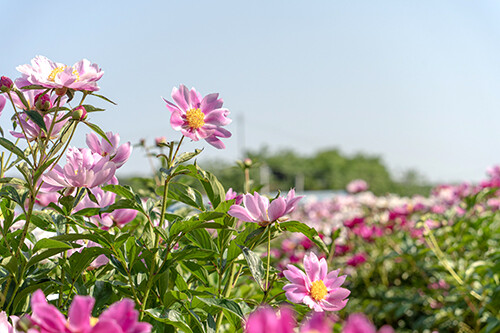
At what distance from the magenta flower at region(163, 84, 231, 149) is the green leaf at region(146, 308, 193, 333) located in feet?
0.96

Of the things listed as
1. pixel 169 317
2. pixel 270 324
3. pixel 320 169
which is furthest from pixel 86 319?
pixel 320 169

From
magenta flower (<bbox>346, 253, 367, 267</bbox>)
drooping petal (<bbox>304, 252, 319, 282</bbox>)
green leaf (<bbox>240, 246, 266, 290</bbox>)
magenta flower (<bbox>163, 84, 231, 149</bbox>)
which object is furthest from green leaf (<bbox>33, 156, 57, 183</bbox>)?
magenta flower (<bbox>346, 253, 367, 267</bbox>)

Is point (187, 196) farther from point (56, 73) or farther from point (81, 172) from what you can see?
point (56, 73)

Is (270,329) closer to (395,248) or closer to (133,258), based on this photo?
(133,258)

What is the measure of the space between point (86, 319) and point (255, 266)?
0.44m

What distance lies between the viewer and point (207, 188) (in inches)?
37.0

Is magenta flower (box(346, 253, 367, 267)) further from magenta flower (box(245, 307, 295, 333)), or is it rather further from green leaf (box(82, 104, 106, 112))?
magenta flower (box(245, 307, 295, 333))

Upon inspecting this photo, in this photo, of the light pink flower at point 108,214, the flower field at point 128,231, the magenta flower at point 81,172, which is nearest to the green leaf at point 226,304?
the flower field at point 128,231

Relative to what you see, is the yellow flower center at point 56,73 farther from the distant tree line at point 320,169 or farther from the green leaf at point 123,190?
the distant tree line at point 320,169

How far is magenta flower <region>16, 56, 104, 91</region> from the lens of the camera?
2.56 ft

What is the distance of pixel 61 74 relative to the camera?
2.54ft

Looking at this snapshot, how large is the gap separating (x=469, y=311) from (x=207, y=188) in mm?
2204

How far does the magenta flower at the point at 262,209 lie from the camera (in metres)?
0.82

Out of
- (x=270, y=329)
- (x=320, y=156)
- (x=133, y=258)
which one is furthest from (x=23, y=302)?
(x=320, y=156)
